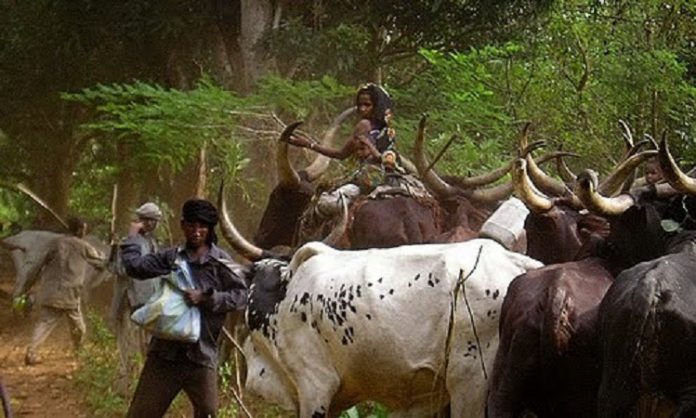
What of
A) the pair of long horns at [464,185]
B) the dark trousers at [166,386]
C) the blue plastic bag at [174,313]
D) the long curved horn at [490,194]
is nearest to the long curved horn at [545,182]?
the pair of long horns at [464,185]

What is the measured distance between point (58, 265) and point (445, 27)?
5.02 metres

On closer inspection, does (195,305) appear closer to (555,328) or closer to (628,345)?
(555,328)

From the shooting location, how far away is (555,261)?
7.38m

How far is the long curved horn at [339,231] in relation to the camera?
8266 millimetres

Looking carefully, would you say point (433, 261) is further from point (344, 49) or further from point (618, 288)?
point (344, 49)

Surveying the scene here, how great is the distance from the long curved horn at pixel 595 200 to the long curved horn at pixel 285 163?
341 cm

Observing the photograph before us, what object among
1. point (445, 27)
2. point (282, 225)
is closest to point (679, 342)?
point (282, 225)

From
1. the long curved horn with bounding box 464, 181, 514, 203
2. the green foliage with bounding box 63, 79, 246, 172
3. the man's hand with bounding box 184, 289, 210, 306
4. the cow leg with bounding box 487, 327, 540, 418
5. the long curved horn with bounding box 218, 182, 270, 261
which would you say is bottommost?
the cow leg with bounding box 487, 327, 540, 418

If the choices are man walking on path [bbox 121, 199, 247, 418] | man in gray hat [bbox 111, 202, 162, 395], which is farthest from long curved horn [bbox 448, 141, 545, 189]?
man in gray hat [bbox 111, 202, 162, 395]

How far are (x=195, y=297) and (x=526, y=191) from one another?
2.11 m

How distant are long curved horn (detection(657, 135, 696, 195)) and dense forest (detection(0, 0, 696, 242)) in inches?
195

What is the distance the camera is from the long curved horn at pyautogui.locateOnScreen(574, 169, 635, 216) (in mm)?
5855

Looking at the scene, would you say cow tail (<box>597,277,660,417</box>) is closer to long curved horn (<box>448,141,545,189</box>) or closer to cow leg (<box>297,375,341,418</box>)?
cow leg (<box>297,375,341,418</box>)

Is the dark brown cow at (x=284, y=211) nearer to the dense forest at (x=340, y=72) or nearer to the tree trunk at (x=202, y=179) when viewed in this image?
the dense forest at (x=340, y=72)
